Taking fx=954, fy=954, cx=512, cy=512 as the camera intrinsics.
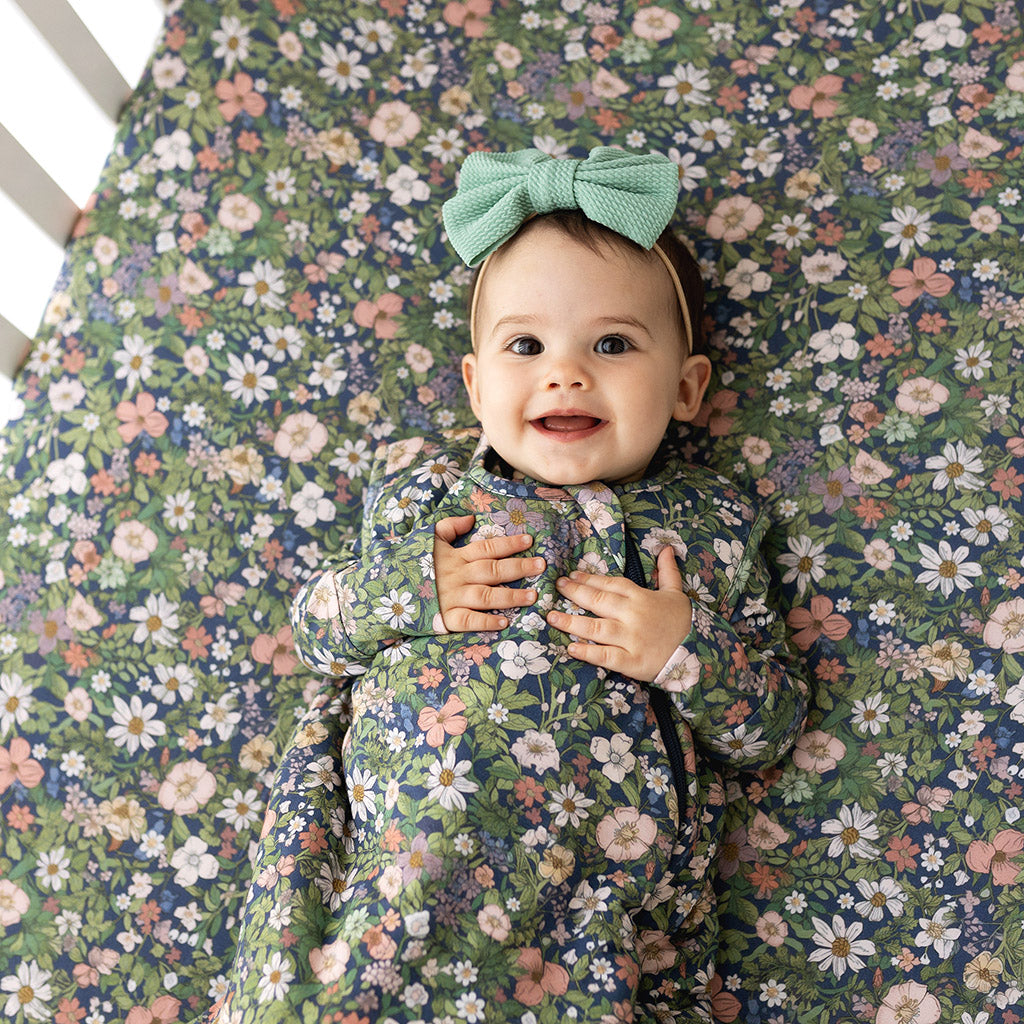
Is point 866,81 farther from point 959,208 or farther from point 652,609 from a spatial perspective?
point 652,609

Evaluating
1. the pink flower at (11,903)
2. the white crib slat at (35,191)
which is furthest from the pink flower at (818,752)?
the white crib slat at (35,191)

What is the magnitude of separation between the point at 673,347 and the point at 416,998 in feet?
2.98

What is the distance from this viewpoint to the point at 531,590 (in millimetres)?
1281

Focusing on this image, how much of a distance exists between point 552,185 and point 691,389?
371 millimetres

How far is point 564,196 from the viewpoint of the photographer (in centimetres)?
132

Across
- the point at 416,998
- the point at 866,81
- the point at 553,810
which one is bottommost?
the point at 416,998

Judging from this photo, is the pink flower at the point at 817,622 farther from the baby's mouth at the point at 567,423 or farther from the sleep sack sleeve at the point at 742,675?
the baby's mouth at the point at 567,423

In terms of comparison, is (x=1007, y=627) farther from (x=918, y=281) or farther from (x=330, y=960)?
(x=330, y=960)

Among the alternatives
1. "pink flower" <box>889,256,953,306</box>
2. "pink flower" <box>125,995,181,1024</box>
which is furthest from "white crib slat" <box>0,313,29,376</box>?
"pink flower" <box>889,256,953,306</box>

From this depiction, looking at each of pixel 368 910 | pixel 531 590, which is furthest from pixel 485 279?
pixel 368 910

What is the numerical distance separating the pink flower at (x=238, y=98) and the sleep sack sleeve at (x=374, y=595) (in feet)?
2.43

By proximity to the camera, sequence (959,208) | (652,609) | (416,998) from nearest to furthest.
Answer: (416,998), (652,609), (959,208)

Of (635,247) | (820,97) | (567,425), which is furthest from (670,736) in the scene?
(820,97)

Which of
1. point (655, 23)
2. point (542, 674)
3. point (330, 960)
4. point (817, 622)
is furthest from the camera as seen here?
point (655, 23)
